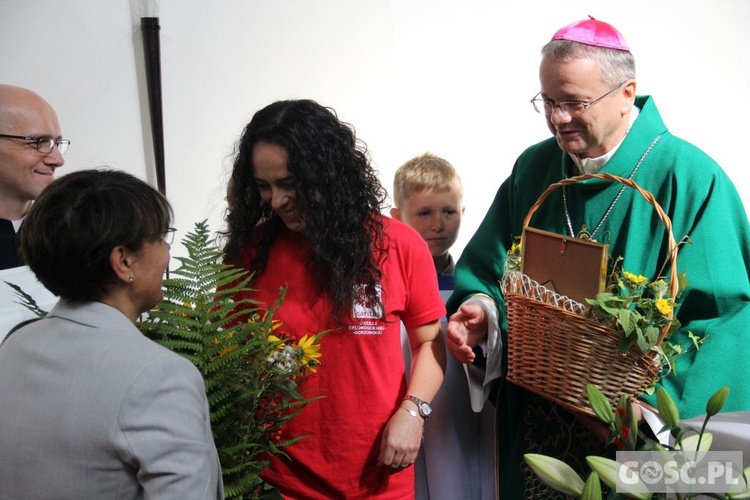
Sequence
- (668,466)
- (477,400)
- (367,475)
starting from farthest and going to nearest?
(477,400) < (367,475) < (668,466)

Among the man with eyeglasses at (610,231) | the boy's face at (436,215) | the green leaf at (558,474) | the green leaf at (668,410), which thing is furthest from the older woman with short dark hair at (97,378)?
the boy's face at (436,215)

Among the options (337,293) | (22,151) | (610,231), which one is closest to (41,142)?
(22,151)

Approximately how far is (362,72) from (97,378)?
2637mm

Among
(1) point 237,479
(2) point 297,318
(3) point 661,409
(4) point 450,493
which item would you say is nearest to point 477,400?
(4) point 450,493

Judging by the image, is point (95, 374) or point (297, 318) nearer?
point (95, 374)

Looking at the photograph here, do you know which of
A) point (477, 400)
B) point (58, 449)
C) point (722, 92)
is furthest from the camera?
point (722, 92)

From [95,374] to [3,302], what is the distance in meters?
0.79

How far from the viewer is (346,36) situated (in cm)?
358

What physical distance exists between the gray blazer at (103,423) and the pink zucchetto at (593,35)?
124 centimetres

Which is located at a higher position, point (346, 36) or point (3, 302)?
point (346, 36)

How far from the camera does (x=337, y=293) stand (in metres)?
1.82

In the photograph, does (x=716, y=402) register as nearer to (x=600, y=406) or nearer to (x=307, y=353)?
(x=600, y=406)

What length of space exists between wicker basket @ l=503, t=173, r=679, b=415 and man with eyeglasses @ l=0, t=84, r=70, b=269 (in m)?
1.44

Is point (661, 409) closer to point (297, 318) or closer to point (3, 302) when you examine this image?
point (297, 318)
